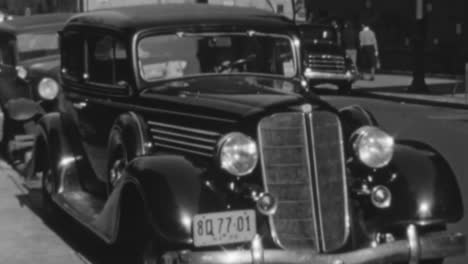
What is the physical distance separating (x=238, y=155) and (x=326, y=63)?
71.2 feet

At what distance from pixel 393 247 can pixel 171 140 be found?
178cm

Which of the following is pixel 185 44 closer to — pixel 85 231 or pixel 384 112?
pixel 85 231

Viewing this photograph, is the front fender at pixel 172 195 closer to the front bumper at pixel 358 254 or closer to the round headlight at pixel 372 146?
the front bumper at pixel 358 254

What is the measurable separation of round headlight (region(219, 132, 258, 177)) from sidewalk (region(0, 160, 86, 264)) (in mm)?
2128

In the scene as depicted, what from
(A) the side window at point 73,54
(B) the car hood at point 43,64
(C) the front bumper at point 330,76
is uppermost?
(A) the side window at point 73,54

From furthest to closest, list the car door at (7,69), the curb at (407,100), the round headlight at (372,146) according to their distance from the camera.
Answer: the curb at (407,100) → the car door at (7,69) → the round headlight at (372,146)

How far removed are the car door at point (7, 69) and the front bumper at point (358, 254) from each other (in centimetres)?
770

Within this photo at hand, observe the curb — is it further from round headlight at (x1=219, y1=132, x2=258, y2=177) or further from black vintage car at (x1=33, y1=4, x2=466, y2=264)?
round headlight at (x1=219, y1=132, x2=258, y2=177)

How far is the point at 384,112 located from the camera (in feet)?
64.1

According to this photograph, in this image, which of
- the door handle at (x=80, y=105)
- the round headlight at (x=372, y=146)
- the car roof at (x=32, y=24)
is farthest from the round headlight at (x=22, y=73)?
the round headlight at (x=372, y=146)

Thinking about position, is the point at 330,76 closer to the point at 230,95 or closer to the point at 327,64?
the point at 327,64

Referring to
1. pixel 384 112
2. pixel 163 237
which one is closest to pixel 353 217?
pixel 163 237

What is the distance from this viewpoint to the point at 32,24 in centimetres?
1338

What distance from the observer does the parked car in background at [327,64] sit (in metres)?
26.6
